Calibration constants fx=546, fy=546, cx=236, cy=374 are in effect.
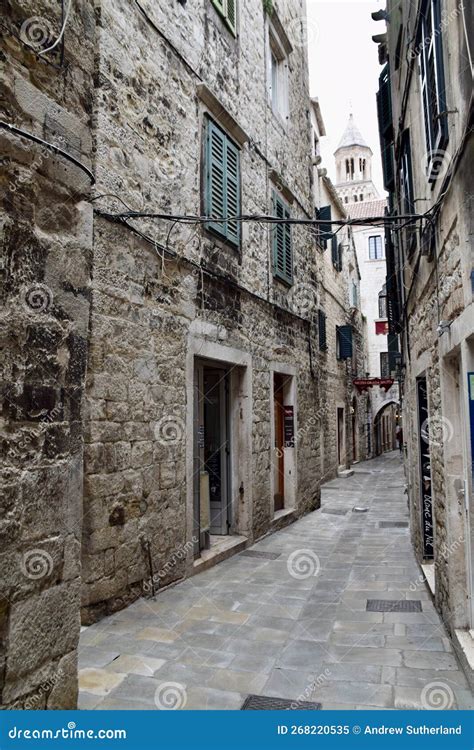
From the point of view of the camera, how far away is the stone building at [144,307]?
2.50 m

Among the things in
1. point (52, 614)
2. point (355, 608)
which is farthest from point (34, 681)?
point (355, 608)

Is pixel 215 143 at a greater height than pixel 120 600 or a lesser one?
greater

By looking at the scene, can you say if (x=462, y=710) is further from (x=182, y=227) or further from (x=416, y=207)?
(x=182, y=227)

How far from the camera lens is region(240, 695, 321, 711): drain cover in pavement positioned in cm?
305

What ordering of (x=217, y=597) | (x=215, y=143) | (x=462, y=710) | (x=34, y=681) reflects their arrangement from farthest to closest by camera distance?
(x=215, y=143), (x=217, y=597), (x=462, y=710), (x=34, y=681)

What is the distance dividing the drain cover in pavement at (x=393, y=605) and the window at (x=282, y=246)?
5.36 metres

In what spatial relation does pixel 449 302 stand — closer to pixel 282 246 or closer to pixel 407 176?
pixel 407 176

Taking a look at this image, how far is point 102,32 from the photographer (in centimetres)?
479

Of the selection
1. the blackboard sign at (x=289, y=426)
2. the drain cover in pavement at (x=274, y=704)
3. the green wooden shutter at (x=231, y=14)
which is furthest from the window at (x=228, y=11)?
the drain cover in pavement at (x=274, y=704)

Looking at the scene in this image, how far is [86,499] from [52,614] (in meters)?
1.85

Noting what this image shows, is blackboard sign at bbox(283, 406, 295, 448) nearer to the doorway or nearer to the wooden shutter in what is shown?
the doorway

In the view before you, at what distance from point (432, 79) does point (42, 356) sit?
3519 millimetres

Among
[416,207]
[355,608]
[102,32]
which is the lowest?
[355,608]

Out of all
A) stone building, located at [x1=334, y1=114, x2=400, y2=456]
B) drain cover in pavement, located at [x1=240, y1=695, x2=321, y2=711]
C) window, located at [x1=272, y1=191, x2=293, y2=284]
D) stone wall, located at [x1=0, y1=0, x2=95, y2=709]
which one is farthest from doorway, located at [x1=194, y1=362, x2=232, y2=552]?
stone building, located at [x1=334, y1=114, x2=400, y2=456]
